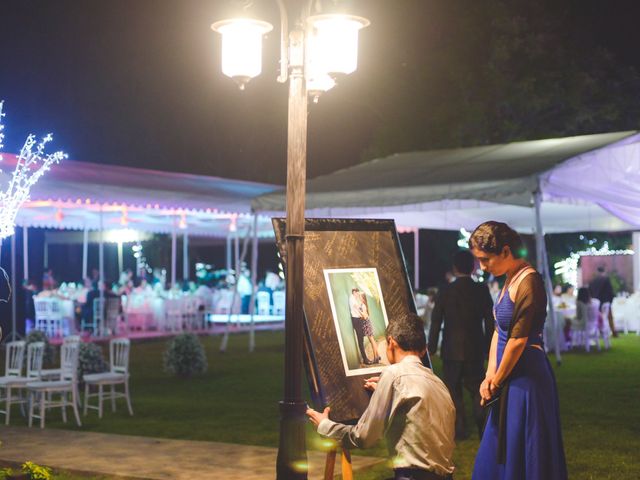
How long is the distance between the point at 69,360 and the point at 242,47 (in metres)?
5.75

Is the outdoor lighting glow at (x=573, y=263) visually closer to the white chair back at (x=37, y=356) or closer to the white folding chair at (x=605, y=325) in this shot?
the white folding chair at (x=605, y=325)

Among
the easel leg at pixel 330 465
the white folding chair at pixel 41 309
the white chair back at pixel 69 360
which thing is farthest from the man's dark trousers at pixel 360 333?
the white folding chair at pixel 41 309

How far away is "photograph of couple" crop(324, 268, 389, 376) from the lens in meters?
5.63

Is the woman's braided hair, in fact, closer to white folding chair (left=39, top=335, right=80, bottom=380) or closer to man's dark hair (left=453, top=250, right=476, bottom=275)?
man's dark hair (left=453, top=250, right=476, bottom=275)

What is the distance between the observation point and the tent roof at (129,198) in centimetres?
1675

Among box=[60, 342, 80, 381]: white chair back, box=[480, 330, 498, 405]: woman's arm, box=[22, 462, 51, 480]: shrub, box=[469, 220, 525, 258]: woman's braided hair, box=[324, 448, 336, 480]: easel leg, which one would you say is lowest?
box=[22, 462, 51, 480]: shrub

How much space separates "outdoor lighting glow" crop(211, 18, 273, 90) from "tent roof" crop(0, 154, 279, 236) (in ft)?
29.9

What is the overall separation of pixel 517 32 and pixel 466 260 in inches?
820

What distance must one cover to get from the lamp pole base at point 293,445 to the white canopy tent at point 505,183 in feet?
27.6

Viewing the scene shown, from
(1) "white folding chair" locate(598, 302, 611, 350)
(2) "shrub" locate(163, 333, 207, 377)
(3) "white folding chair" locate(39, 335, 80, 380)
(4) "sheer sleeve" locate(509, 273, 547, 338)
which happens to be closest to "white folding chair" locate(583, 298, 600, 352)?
(1) "white folding chair" locate(598, 302, 611, 350)

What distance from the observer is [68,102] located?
32312 mm

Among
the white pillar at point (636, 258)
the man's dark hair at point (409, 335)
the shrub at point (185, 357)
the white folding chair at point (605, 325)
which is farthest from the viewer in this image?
the white pillar at point (636, 258)

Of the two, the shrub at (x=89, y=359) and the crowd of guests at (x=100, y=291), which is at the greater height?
the crowd of guests at (x=100, y=291)

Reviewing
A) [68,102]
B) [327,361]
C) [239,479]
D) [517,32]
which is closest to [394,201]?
[239,479]
